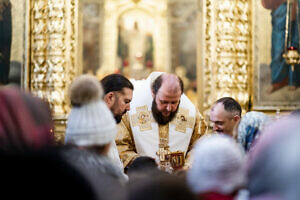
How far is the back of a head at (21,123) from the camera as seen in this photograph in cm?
315

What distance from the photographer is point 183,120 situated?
22.7 ft

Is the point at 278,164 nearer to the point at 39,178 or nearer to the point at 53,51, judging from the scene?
the point at 39,178

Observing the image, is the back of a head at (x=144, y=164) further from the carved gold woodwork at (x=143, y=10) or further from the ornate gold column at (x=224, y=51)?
the carved gold woodwork at (x=143, y=10)

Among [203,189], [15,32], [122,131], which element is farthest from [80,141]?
[15,32]

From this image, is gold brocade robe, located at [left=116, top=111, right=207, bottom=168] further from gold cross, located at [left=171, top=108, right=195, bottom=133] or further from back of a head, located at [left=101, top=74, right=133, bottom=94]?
back of a head, located at [left=101, top=74, right=133, bottom=94]

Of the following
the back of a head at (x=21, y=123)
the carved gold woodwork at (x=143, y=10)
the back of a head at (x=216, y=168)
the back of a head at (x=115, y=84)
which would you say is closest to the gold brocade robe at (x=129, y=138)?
the back of a head at (x=115, y=84)

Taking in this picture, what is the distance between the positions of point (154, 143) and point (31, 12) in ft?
13.9

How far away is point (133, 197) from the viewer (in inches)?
121

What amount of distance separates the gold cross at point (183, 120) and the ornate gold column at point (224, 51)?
289cm

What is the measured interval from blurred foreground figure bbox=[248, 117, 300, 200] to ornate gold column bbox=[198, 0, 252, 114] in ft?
21.6

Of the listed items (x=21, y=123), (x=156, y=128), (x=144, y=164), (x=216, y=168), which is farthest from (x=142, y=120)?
(x=216, y=168)

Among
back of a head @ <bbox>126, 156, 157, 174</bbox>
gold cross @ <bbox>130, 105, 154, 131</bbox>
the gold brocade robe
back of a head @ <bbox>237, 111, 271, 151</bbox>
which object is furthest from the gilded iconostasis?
back of a head @ <bbox>237, 111, 271, 151</bbox>

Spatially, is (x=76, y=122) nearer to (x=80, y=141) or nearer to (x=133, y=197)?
(x=80, y=141)

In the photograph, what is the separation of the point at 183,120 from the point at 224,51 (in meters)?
3.29
